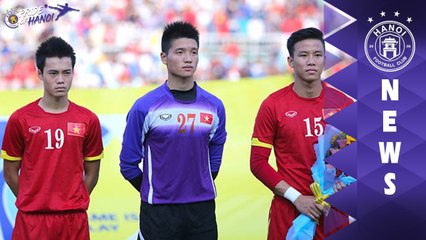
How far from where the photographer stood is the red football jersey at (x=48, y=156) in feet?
11.3

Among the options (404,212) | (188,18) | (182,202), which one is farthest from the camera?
(188,18)

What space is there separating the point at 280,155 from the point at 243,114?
1.19 meters

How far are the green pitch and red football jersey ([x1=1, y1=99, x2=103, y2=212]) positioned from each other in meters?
1.04

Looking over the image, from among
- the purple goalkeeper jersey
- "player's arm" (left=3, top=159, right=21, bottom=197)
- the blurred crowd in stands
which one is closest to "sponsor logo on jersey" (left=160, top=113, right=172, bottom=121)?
the purple goalkeeper jersey

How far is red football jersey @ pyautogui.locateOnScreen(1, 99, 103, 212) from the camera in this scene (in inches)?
A: 135

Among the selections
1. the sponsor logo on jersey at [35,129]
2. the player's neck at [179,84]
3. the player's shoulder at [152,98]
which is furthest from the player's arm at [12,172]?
the player's neck at [179,84]

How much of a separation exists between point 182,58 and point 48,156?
2.74 ft

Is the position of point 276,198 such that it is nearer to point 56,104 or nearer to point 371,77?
point 56,104

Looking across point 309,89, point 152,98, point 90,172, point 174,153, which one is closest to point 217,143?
point 174,153

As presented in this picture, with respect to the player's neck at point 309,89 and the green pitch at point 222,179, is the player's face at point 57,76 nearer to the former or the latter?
the green pitch at point 222,179

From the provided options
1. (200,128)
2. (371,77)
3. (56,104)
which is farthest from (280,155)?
(371,77)

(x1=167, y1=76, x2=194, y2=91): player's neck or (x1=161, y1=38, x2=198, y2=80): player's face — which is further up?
(x1=161, y1=38, x2=198, y2=80): player's face

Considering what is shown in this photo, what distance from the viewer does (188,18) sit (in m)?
4.65

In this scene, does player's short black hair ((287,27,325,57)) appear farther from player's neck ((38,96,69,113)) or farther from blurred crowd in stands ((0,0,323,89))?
player's neck ((38,96,69,113))
